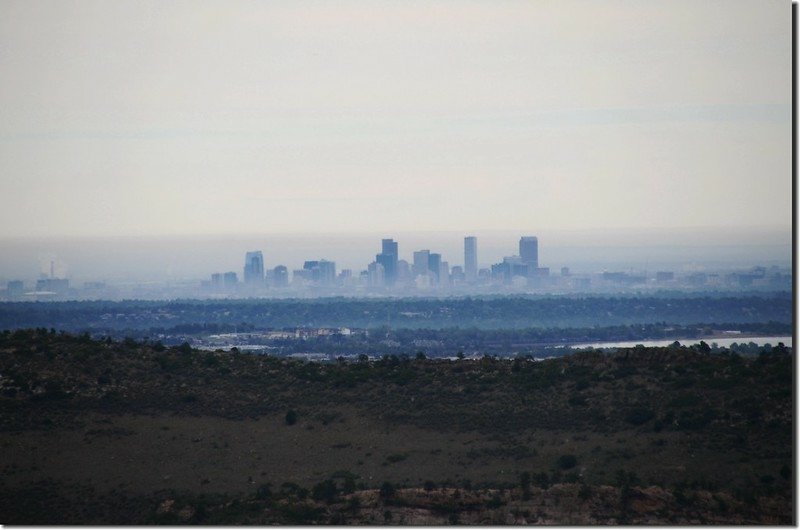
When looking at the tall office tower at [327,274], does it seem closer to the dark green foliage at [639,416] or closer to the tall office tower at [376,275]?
the tall office tower at [376,275]

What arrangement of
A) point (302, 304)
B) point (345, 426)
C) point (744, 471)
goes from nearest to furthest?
1. point (744, 471)
2. point (345, 426)
3. point (302, 304)

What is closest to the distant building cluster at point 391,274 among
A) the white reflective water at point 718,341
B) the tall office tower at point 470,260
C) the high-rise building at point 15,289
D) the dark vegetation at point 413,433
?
the tall office tower at point 470,260

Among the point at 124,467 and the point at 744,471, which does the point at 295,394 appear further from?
the point at 744,471

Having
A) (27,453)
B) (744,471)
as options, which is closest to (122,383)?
(27,453)

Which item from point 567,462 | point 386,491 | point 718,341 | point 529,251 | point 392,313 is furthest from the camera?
point 529,251

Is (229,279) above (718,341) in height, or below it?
above

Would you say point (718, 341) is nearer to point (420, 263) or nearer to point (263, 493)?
point (263, 493)

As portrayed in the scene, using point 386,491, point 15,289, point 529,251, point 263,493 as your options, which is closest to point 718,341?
point 386,491
